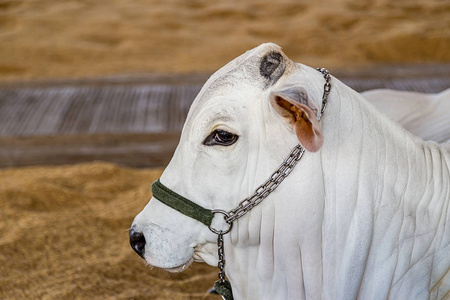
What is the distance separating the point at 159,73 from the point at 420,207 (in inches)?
143

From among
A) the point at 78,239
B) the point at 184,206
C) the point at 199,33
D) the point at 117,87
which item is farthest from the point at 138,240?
the point at 199,33

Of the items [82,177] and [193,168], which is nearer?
[193,168]

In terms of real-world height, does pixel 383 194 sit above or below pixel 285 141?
below

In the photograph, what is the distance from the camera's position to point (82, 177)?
351cm

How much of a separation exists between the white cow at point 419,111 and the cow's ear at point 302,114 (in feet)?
3.08

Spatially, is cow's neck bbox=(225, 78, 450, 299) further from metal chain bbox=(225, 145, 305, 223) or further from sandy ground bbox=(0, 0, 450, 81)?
sandy ground bbox=(0, 0, 450, 81)

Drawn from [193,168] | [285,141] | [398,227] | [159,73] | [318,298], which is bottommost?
[159,73]

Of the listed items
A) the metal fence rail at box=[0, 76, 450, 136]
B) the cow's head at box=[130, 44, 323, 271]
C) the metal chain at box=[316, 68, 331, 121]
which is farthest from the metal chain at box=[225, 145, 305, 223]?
the metal fence rail at box=[0, 76, 450, 136]

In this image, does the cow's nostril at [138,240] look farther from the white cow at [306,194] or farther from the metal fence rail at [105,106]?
the metal fence rail at [105,106]

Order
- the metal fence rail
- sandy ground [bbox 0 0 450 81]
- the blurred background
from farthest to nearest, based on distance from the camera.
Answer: sandy ground [bbox 0 0 450 81]
the metal fence rail
the blurred background

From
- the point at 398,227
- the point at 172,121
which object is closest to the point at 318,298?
the point at 398,227

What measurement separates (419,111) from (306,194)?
3.60 feet

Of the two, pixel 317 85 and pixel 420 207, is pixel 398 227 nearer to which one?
pixel 420 207

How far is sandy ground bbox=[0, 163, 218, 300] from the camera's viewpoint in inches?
99.0
